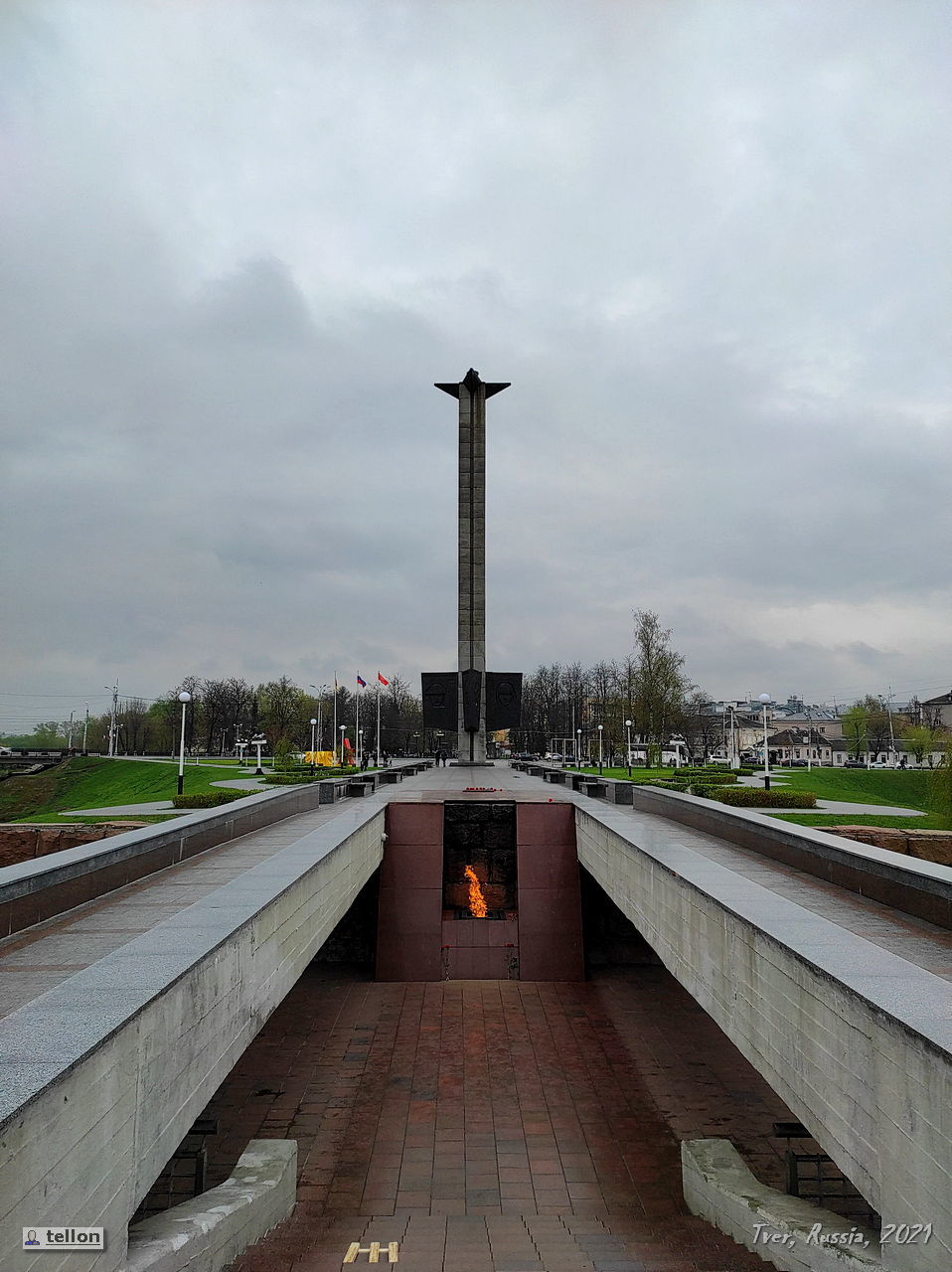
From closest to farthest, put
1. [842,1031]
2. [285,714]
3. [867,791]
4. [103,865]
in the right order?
[842,1031]
[103,865]
[867,791]
[285,714]

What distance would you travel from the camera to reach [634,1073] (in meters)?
9.66

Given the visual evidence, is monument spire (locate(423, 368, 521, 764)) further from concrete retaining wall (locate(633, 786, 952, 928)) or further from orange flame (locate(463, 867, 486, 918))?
concrete retaining wall (locate(633, 786, 952, 928))

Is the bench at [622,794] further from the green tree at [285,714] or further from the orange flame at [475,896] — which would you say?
the green tree at [285,714]

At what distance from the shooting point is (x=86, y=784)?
4656 cm

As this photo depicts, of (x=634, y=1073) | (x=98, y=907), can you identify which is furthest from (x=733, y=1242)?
(x=98, y=907)

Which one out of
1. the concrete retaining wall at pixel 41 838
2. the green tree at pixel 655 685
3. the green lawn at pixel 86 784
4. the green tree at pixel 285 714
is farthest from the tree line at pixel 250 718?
the concrete retaining wall at pixel 41 838

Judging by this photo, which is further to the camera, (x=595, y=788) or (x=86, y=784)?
(x=86, y=784)

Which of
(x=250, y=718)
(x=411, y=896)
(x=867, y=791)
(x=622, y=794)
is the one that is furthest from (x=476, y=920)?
(x=250, y=718)

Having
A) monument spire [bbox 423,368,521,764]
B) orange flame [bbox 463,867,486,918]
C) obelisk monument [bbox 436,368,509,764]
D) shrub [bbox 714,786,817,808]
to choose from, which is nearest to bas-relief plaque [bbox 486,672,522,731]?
monument spire [bbox 423,368,521,764]

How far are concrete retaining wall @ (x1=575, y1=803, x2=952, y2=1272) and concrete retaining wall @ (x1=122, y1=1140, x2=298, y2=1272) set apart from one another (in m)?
3.51

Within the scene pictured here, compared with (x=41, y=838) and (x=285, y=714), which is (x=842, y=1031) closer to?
(x=41, y=838)

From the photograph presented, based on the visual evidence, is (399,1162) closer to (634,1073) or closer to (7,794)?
(634,1073)

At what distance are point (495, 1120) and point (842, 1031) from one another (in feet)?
17.7

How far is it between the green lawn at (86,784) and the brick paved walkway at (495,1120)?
22.2m
